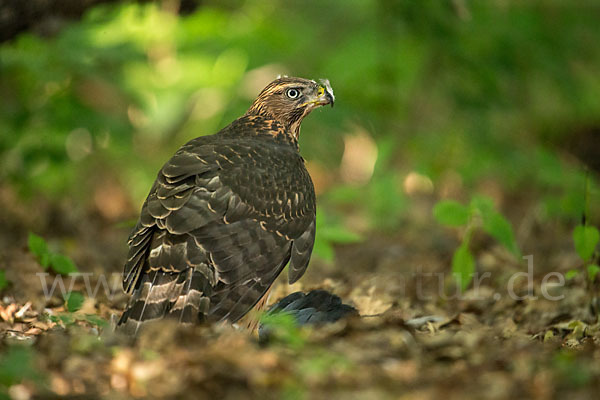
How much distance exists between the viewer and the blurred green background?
7645 mm

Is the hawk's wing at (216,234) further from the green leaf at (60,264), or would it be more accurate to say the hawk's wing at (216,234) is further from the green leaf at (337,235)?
the green leaf at (60,264)

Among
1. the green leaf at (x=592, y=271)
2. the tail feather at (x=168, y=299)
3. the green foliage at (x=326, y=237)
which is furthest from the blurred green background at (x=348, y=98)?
the tail feather at (x=168, y=299)

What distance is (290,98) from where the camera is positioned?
556 centimetres

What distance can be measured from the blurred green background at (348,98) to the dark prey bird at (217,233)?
2.20 metres

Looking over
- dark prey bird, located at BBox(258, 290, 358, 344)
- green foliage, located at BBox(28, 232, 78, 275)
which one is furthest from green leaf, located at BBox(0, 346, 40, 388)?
green foliage, located at BBox(28, 232, 78, 275)

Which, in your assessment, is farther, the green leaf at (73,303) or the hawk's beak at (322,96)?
the hawk's beak at (322,96)

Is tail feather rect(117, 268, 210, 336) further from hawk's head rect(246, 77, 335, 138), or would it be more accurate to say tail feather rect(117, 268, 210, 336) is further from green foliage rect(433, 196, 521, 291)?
green foliage rect(433, 196, 521, 291)

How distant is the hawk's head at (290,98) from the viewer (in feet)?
18.2

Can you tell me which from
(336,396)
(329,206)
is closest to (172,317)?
(336,396)

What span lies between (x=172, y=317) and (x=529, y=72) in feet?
23.9

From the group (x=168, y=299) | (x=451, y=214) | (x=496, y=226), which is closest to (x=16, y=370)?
(x=168, y=299)

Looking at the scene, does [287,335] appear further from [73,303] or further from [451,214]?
[451,214]

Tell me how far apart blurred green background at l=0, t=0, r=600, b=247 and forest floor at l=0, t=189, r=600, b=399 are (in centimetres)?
175

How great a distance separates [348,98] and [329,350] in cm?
621
